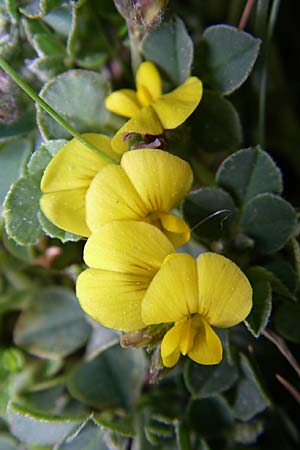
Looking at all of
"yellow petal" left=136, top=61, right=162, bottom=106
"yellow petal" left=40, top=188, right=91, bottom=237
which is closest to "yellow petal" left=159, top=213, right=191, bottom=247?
"yellow petal" left=40, top=188, right=91, bottom=237

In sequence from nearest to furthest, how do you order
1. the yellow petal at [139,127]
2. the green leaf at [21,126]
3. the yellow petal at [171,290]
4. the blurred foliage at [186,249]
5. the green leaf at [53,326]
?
the yellow petal at [171,290]
the yellow petal at [139,127]
the blurred foliage at [186,249]
the green leaf at [21,126]
the green leaf at [53,326]

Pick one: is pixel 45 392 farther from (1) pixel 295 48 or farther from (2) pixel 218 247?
(1) pixel 295 48

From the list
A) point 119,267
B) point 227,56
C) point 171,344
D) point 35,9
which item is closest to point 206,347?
point 171,344

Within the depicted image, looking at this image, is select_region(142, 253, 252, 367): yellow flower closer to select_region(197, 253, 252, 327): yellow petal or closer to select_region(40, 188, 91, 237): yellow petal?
select_region(197, 253, 252, 327): yellow petal

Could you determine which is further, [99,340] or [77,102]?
[99,340]

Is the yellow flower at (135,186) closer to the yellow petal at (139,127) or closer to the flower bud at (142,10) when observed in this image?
the yellow petal at (139,127)

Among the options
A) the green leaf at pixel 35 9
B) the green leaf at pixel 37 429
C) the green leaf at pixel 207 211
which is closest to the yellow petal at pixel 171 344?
the green leaf at pixel 207 211

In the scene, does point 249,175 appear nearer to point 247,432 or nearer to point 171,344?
point 171,344
